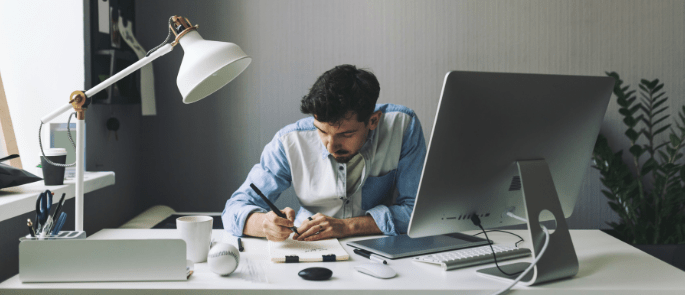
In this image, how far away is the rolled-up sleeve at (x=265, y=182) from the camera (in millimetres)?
1452

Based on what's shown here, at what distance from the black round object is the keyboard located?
23 centimetres

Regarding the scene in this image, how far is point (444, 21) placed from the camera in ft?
8.34

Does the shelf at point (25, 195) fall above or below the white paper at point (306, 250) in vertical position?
above

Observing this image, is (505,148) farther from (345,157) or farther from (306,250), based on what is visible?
(345,157)

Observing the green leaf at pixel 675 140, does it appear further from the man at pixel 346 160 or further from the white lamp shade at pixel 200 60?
the white lamp shade at pixel 200 60

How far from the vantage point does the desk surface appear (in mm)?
930

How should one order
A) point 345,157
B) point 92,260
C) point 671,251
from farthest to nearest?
point 671,251 → point 345,157 → point 92,260

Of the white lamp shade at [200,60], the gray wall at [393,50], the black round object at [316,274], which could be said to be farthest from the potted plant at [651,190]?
the white lamp shade at [200,60]

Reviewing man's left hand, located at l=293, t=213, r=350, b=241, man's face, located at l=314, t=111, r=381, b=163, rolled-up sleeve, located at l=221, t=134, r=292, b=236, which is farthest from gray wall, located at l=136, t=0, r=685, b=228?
man's left hand, located at l=293, t=213, r=350, b=241

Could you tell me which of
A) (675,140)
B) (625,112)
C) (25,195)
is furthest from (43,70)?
(675,140)

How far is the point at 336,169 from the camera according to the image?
1.62m

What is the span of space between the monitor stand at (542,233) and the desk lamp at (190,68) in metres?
0.67

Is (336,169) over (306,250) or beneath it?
over

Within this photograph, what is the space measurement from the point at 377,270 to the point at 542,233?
1.15 ft
